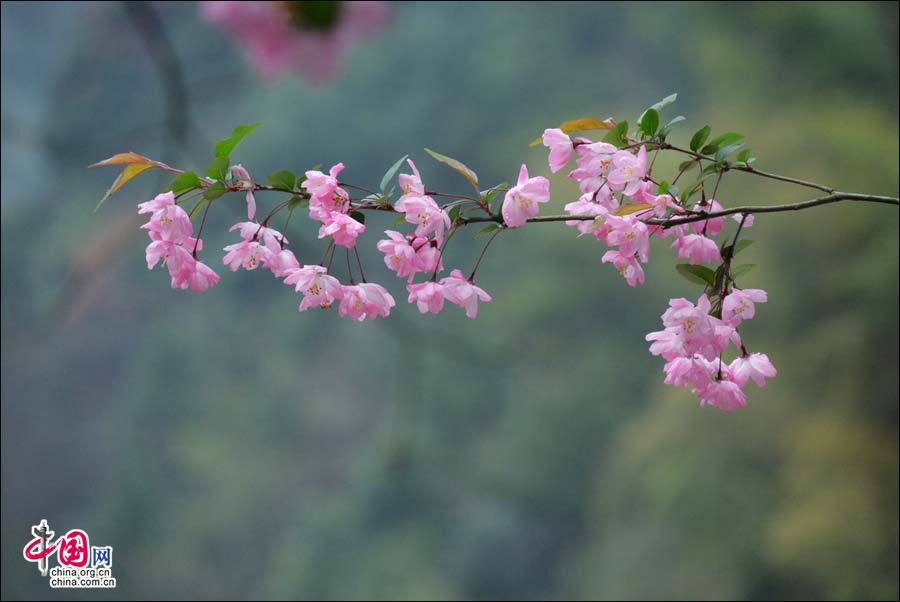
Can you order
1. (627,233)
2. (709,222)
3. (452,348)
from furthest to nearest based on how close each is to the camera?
(452,348), (709,222), (627,233)

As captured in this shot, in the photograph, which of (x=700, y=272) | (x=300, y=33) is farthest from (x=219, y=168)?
(x=300, y=33)

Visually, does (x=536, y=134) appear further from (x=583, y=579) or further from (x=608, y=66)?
(x=583, y=579)

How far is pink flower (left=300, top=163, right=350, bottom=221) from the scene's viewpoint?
25.5 inches

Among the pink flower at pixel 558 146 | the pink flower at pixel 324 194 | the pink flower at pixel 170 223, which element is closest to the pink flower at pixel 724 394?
the pink flower at pixel 558 146

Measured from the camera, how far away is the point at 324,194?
0.65 m

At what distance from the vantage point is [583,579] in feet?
6.57

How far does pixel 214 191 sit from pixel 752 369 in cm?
43

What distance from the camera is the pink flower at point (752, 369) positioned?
71 centimetres

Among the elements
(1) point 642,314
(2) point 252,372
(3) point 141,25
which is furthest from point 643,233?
(3) point 141,25

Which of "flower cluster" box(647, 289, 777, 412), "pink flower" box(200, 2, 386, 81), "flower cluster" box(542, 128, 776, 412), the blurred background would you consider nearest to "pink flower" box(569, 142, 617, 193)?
"flower cluster" box(542, 128, 776, 412)

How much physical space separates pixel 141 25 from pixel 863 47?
165 centimetres

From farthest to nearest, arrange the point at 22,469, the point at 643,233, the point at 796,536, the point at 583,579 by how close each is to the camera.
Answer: the point at 22,469 → the point at 583,579 → the point at 796,536 → the point at 643,233

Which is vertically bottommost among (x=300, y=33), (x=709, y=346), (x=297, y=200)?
(x=709, y=346)

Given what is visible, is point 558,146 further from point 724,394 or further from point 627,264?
point 724,394
